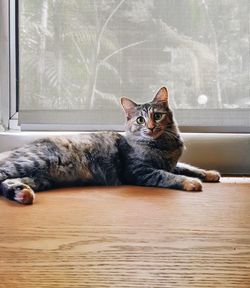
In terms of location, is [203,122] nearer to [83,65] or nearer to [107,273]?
[83,65]

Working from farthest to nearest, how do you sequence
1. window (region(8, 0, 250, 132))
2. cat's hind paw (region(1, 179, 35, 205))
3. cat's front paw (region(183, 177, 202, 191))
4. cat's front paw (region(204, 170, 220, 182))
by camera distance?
window (region(8, 0, 250, 132)), cat's front paw (region(204, 170, 220, 182)), cat's front paw (region(183, 177, 202, 191)), cat's hind paw (region(1, 179, 35, 205))

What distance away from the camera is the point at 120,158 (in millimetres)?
1347

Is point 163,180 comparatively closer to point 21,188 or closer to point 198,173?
point 198,173

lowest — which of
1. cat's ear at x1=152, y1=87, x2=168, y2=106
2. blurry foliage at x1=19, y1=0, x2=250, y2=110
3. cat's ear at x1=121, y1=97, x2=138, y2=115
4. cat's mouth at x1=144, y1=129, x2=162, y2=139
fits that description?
cat's mouth at x1=144, y1=129, x2=162, y2=139

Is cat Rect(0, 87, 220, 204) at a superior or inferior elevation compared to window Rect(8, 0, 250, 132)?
inferior

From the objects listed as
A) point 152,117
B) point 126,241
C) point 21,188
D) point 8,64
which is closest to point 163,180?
point 152,117

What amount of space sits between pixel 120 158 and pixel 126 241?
2.16ft

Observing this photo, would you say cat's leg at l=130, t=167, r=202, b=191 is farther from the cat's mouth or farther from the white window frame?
the white window frame

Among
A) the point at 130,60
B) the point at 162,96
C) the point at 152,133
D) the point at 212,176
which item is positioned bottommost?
the point at 212,176

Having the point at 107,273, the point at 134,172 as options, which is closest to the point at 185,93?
the point at 134,172

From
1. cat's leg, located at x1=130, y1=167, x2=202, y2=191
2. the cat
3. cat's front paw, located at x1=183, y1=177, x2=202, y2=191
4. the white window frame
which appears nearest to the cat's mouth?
the cat

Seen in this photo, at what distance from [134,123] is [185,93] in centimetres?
22

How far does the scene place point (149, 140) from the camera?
135 cm

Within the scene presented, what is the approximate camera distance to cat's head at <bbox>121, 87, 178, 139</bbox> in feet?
4.42
